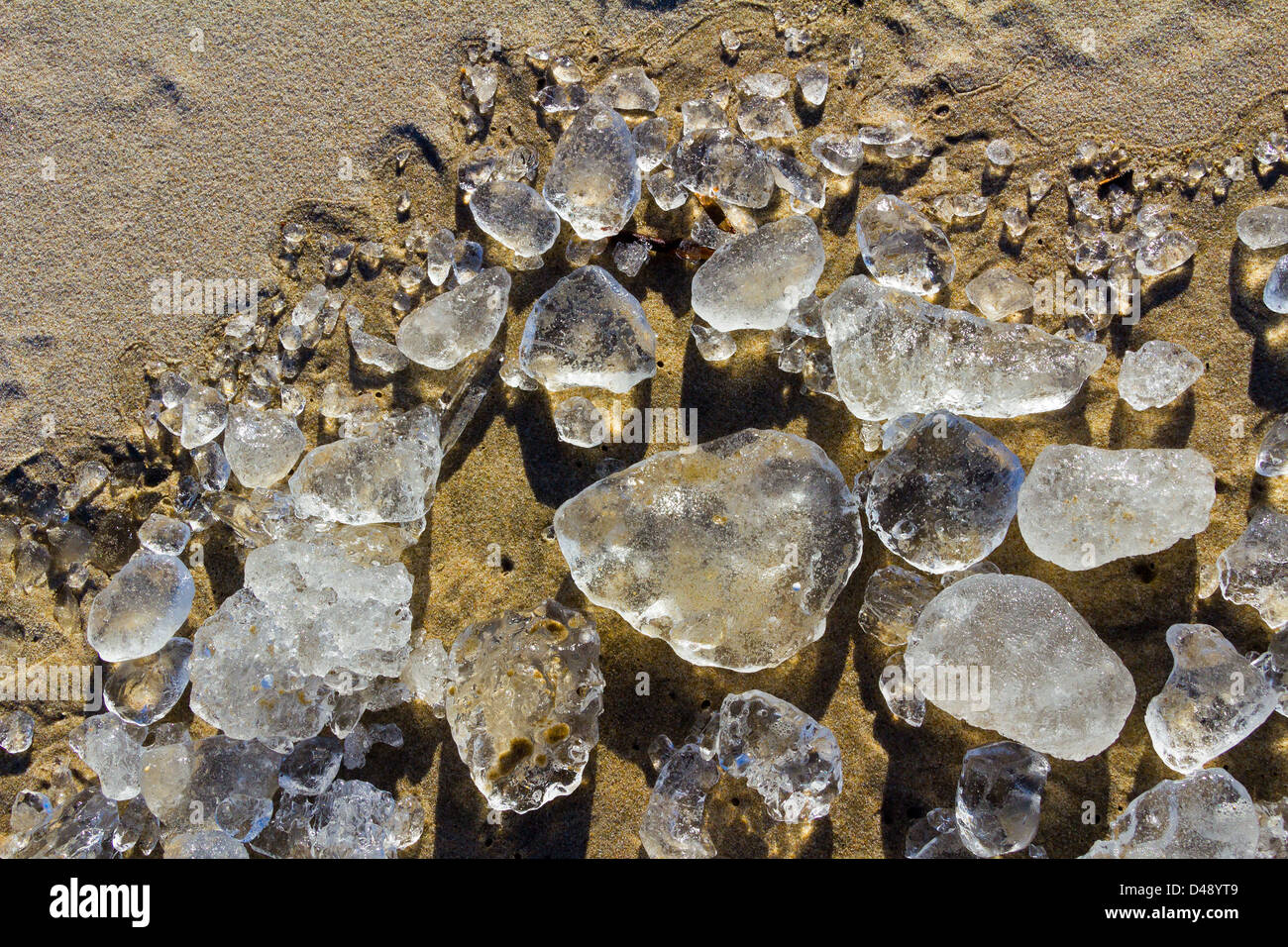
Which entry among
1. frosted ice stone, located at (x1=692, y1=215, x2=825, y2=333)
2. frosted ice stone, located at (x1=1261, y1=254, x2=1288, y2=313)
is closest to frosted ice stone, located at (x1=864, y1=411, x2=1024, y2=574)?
frosted ice stone, located at (x1=692, y1=215, x2=825, y2=333)

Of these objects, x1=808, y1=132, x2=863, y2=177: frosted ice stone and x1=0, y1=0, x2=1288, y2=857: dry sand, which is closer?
x1=0, y1=0, x2=1288, y2=857: dry sand

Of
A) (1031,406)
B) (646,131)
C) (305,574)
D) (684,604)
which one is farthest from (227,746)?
(1031,406)

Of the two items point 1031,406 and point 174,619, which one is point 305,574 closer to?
point 174,619

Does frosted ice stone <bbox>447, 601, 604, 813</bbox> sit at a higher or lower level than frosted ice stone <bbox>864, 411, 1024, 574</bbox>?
lower

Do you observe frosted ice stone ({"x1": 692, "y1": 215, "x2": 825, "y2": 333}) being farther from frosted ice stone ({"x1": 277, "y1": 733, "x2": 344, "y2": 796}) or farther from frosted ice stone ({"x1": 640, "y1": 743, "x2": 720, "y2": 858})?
frosted ice stone ({"x1": 277, "y1": 733, "x2": 344, "y2": 796})

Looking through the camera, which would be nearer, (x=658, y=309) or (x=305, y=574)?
(x=305, y=574)

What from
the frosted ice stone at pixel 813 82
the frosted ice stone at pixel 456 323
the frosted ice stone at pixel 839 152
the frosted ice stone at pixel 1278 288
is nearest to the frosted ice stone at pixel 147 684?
the frosted ice stone at pixel 456 323
